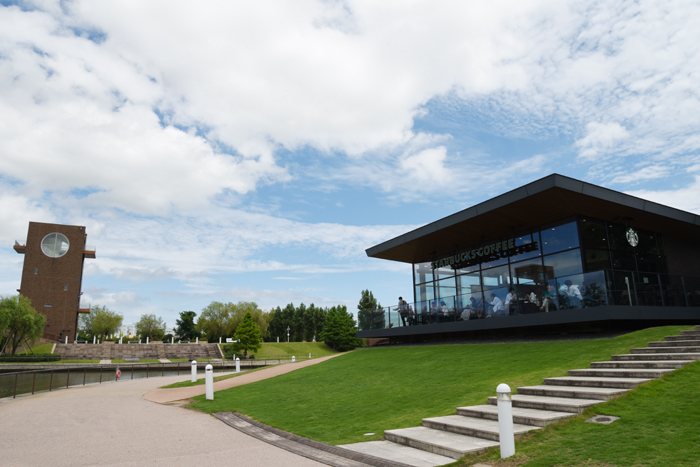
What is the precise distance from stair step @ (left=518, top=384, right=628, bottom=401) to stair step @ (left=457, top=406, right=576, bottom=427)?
77 centimetres

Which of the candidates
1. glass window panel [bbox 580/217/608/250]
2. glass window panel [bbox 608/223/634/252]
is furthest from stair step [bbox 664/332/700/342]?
glass window panel [bbox 608/223/634/252]

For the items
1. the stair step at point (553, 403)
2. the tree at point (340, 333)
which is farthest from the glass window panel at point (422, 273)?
the tree at point (340, 333)

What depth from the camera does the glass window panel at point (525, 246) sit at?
19227 millimetres

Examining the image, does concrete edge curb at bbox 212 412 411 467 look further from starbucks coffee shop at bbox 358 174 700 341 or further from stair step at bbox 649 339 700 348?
starbucks coffee shop at bbox 358 174 700 341

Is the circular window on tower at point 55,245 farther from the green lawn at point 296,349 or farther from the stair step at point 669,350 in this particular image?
the stair step at point 669,350

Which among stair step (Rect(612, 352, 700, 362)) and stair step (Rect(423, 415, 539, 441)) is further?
stair step (Rect(612, 352, 700, 362))

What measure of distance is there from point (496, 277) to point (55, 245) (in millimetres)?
69130

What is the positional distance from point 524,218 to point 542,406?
12422 mm

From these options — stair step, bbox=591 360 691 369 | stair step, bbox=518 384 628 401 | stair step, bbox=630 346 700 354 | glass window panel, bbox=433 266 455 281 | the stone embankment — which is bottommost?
the stone embankment

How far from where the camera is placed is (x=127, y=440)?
321 inches

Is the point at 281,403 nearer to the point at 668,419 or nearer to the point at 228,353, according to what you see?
the point at 668,419

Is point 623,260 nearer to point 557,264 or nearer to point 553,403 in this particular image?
point 557,264

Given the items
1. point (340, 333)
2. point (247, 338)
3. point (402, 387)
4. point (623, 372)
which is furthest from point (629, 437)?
point (340, 333)

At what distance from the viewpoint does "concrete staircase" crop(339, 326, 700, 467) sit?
20.6 feet
